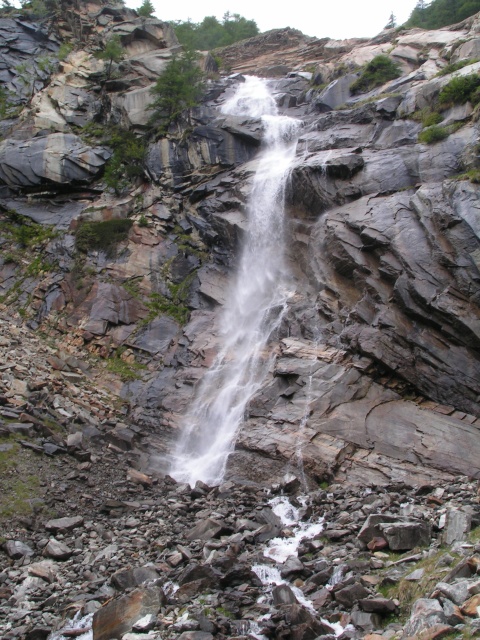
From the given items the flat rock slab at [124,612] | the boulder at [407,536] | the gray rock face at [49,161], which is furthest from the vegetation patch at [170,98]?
the flat rock slab at [124,612]

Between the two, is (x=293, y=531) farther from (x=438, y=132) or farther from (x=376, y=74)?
(x=376, y=74)

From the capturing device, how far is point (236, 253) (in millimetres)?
28922

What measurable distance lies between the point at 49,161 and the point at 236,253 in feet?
46.0

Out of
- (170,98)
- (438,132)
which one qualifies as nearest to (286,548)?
(438,132)

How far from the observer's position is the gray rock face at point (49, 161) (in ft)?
107

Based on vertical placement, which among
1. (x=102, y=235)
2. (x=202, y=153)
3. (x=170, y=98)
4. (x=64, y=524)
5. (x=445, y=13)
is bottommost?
(x=64, y=524)

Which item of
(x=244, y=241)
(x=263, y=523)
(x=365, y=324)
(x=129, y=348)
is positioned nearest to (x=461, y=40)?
(x=244, y=241)

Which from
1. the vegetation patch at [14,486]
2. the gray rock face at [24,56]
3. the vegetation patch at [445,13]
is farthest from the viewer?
the vegetation patch at [445,13]

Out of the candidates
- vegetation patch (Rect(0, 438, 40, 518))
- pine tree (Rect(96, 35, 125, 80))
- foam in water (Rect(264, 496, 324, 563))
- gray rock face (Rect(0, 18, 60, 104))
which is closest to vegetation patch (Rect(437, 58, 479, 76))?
foam in water (Rect(264, 496, 324, 563))

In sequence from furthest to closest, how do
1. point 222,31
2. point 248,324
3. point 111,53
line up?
point 222,31
point 111,53
point 248,324

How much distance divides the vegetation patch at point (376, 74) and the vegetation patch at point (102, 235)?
57.9 feet

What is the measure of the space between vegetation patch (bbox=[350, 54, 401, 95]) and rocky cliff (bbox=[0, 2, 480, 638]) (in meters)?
0.65

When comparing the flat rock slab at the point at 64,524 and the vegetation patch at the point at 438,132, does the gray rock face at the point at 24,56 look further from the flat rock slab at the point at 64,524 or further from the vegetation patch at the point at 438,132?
the flat rock slab at the point at 64,524

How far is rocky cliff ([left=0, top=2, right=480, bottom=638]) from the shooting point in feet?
58.5
